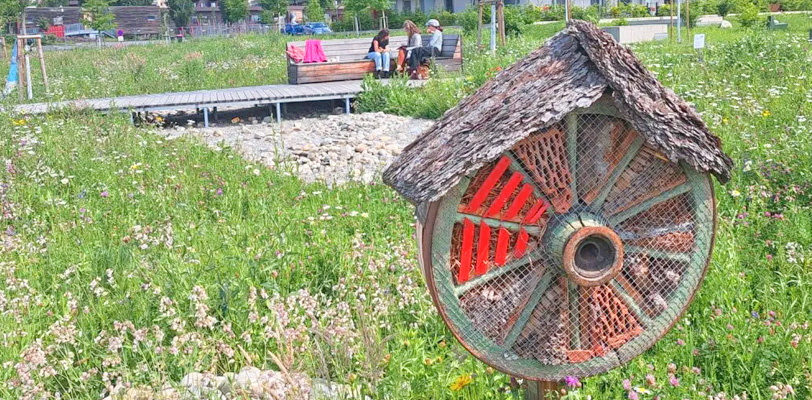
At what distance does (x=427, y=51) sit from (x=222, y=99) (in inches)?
171

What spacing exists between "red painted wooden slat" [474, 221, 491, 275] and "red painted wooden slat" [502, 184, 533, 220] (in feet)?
0.25

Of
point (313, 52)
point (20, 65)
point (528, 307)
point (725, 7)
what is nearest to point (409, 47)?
point (313, 52)

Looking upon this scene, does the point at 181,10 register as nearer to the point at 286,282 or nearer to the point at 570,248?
the point at 286,282

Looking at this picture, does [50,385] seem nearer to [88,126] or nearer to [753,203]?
[753,203]

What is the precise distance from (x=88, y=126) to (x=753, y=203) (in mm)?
7504

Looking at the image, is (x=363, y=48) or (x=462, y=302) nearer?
(x=462, y=302)

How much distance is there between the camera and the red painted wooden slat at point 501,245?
2645 millimetres

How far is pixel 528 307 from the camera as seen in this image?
2.71 metres

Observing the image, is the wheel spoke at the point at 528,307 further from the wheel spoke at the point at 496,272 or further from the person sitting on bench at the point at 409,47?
the person sitting on bench at the point at 409,47

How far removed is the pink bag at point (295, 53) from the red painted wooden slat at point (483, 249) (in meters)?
13.6

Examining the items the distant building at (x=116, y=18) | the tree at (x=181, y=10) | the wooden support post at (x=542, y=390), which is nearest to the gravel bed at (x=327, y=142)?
the wooden support post at (x=542, y=390)

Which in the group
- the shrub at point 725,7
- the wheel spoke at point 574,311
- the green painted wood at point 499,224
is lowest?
the wheel spoke at point 574,311

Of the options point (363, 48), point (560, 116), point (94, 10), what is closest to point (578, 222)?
point (560, 116)

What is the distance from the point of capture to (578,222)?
2639 mm
